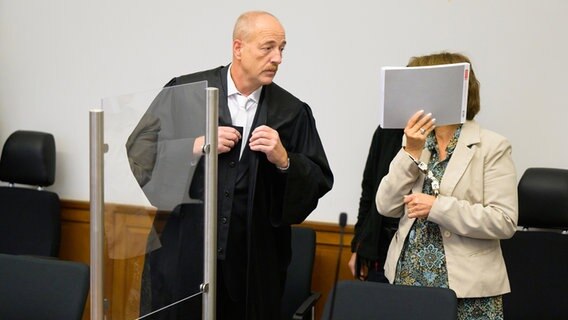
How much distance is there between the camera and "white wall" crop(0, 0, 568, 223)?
4012 millimetres

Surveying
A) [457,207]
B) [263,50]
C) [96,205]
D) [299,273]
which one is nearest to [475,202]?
[457,207]

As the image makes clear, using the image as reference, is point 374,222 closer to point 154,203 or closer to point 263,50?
point 263,50

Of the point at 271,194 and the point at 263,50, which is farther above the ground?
the point at 263,50

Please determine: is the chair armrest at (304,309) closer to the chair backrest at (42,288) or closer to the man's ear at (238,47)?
the chair backrest at (42,288)

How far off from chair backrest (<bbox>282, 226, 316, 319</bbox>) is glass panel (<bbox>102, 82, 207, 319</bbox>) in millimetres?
1835

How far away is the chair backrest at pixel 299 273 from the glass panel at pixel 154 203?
183cm

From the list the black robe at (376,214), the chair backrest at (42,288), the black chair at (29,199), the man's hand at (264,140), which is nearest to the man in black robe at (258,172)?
the man's hand at (264,140)

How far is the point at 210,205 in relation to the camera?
2184 mm

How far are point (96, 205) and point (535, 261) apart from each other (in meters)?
2.52

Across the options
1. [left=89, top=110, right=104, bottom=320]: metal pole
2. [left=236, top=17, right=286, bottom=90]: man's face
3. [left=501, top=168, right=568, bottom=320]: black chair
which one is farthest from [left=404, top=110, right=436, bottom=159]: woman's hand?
[left=89, top=110, right=104, bottom=320]: metal pole

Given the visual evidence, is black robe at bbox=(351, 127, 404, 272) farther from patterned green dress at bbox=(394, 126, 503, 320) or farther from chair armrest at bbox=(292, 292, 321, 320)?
patterned green dress at bbox=(394, 126, 503, 320)

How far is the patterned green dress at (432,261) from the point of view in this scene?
9.75ft

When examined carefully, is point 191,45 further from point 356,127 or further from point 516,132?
point 516,132

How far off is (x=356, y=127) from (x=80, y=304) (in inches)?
71.7
